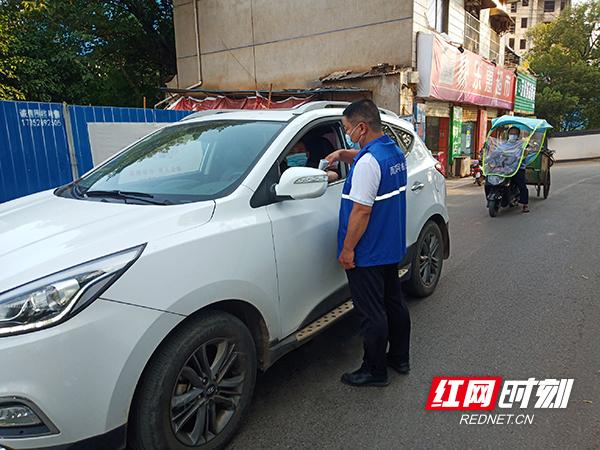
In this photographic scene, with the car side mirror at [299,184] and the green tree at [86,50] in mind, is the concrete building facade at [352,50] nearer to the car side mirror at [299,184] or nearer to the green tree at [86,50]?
the green tree at [86,50]

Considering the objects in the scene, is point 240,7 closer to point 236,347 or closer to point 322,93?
point 322,93

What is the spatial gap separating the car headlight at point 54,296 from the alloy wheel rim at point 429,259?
122 inches

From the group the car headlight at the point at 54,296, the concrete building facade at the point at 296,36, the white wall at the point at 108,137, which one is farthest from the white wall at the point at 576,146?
the car headlight at the point at 54,296

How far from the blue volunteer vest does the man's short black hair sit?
103 millimetres

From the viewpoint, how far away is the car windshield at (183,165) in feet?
8.89

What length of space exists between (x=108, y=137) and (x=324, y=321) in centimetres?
625

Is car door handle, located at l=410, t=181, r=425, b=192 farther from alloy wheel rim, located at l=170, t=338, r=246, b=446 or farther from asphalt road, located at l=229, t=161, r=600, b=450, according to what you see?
alloy wheel rim, located at l=170, t=338, r=246, b=446

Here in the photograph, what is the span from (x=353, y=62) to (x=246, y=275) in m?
13.8

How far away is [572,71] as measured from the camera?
110 feet

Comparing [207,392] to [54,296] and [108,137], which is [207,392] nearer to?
[54,296]

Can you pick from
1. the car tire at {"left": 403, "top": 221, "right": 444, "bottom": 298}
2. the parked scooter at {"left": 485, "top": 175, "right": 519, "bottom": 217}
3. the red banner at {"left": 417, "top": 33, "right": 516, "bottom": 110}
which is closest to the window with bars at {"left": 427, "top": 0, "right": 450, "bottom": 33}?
the red banner at {"left": 417, "top": 33, "right": 516, "bottom": 110}

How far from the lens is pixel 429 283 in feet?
15.1

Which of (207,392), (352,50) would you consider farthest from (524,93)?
(207,392)

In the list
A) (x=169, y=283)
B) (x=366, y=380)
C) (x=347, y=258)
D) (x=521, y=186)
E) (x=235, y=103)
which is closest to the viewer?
(x=169, y=283)
